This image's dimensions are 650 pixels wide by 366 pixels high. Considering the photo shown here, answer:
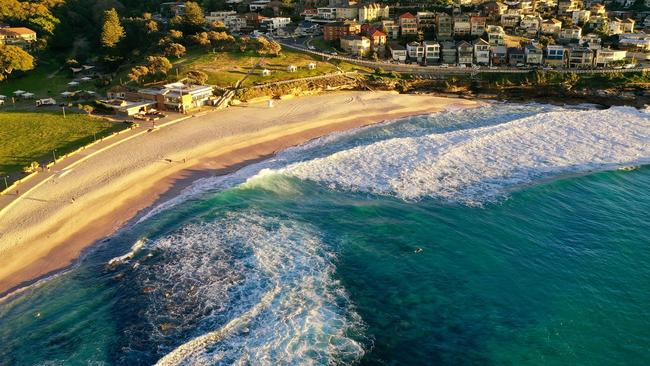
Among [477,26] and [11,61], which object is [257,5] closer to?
[477,26]

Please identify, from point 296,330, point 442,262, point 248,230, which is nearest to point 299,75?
point 248,230

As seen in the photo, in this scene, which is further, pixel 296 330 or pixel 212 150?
pixel 212 150

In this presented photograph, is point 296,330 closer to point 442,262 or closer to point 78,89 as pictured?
point 442,262

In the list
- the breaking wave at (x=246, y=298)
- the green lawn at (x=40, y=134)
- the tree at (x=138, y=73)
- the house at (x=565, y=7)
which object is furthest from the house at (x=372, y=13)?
the breaking wave at (x=246, y=298)

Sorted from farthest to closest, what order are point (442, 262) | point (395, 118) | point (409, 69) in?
point (409, 69)
point (395, 118)
point (442, 262)

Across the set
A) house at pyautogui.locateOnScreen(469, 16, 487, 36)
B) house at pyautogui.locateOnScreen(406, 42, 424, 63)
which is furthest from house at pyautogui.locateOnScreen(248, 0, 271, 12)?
house at pyautogui.locateOnScreen(469, 16, 487, 36)

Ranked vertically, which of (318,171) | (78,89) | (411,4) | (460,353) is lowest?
(460,353)

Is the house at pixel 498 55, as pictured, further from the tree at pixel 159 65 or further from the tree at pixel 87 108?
the tree at pixel 87 108
